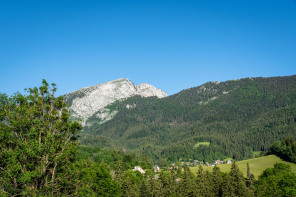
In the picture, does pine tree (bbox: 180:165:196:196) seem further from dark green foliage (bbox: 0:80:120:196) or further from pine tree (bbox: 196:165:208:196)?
dark green foliage (bbox: 0:80:120:196)

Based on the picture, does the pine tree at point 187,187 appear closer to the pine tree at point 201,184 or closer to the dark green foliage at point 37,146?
the pine tree at point 201,184

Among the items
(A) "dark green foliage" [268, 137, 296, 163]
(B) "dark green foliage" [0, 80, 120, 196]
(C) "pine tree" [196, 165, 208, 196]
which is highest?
(B) "dark green foliage" [0, 80, 120, 196]

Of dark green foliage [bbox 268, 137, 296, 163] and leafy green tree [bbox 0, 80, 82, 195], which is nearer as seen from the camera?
leafy green tree [bbox 0, 80, 82, 195]

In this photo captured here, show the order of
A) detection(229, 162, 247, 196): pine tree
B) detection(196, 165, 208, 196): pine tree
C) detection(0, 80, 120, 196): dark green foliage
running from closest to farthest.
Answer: detection(0, 80, 120, 196): dark green foliage < detection(229, 162, 247, 196): pine tree < detection(196, 165, 208, 196): pine tree

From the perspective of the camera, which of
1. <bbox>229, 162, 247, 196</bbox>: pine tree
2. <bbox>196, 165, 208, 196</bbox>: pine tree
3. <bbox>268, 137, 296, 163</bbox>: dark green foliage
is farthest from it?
<bbox>268, 137, 296, 163</bbox>: dark green foliage

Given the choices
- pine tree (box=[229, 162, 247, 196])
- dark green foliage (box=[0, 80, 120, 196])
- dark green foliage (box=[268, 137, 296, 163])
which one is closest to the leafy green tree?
dark green foliage (box=[0, 80, 120, 196])

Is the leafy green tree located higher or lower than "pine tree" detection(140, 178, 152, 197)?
higher

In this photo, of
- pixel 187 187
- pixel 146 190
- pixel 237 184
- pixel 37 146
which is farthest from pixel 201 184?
pixel 37 146

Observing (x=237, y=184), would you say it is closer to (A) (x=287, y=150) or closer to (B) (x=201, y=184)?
(B) (x=201, y=184)

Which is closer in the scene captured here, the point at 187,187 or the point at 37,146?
the point at 37,146

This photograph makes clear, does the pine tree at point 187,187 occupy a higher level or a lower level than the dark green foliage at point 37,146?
lower

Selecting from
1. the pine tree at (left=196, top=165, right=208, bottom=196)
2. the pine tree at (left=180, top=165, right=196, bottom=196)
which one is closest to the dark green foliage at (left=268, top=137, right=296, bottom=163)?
the pine tree at (left=196, top=165, right=208, bottom=196)

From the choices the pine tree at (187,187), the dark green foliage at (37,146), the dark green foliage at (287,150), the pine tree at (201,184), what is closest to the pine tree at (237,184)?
the pine tree at (201,184)

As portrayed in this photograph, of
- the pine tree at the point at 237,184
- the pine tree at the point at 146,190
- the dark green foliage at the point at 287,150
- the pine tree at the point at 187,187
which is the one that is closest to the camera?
the pine tree at the point at 237,184
